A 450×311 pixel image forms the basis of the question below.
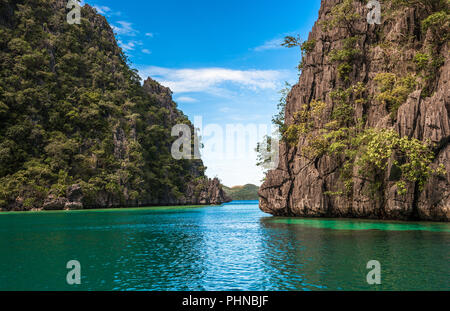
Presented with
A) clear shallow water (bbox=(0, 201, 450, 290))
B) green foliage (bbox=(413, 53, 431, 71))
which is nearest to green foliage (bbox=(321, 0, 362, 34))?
green foliage (bbox=(413, 53, 431, 71))

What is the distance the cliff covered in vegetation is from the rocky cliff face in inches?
1773

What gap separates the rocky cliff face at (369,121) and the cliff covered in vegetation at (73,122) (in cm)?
4503

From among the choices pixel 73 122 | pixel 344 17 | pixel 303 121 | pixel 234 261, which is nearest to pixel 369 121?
pixel 303 121

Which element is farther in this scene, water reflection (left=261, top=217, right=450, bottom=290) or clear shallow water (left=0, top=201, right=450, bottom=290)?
clear shallow water (left=0, top=201, right=450, bottom=290)

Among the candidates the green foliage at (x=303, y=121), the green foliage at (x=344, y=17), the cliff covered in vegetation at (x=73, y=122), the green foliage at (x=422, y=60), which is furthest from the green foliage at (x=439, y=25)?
the cliff covered in vegetation at (x=73, y=122)

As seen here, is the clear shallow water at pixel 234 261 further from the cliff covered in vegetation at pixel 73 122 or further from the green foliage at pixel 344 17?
the cliff covered in vegetation at pixel 73 122

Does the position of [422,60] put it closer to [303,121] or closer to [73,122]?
[303,121]

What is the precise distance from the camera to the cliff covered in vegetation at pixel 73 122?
215 feet

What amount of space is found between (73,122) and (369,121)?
69.1m

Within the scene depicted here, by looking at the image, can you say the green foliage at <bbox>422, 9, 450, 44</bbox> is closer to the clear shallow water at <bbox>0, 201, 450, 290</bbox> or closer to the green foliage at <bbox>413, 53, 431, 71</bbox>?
the green foliage at <bbox>413, 53, 431, 71</bbox>

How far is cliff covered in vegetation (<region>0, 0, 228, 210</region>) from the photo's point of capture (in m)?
65.4

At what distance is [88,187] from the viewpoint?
226ft
